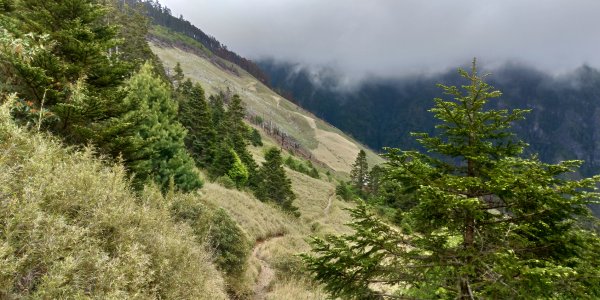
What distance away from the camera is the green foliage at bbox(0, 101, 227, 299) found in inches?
171

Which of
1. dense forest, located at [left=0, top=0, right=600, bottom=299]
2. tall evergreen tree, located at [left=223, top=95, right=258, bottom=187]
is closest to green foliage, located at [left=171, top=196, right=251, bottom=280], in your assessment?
dense forest, located at [left=0, top=0, right=600, bottom=299]

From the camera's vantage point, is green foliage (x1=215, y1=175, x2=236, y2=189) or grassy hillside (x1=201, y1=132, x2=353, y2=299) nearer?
grassy hillside (x1=201, y1=132, x2=353, y2=299)

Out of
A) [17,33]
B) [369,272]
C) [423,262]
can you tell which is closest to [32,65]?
[17,33]

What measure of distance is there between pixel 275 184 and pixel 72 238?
138 ft

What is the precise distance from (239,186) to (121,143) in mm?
32889

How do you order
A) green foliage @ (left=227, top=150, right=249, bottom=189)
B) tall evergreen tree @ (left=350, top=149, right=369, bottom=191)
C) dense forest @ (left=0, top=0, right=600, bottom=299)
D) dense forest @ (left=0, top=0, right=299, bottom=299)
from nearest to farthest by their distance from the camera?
dense forest @ (left=0, top=0, right=299, bottom=299) → dense forest @ (left=0, top=0, right=600, bottom=299) → green foliage @ (left=227, top=150, right=249, bottom=189) → tall evergreen tree @ (left=350, top=149, right=369, bottom=191)

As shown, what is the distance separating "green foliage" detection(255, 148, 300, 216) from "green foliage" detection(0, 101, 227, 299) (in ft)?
123

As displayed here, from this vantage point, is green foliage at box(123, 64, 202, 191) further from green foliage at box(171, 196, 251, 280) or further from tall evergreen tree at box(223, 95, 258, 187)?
tall evergreen tree at box(223, 95, 258, 187)

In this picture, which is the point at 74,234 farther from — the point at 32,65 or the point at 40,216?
the point at 32,65

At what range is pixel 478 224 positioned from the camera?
20.6 feet

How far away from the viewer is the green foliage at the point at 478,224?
521 centimetres

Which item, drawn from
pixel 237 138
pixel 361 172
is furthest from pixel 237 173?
pixel 361 172

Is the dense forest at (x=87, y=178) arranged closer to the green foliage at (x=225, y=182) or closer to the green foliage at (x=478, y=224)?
the green foliage at (x=478, y=224)

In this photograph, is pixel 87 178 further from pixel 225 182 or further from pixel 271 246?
pixel 225 182
